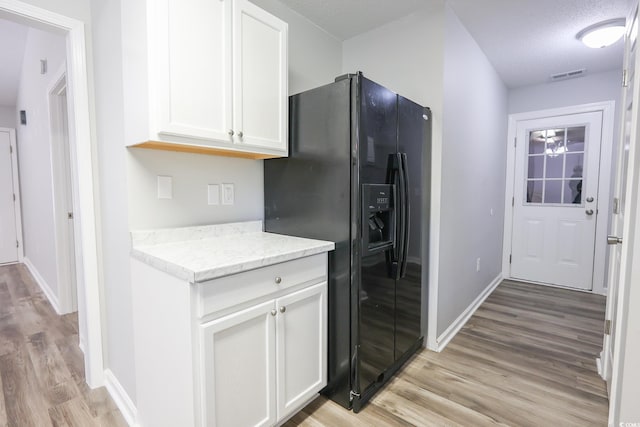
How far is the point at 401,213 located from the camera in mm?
1846

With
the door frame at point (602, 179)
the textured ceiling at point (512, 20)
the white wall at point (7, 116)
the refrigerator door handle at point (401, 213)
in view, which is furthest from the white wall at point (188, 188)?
the white wall at point (7, 116)

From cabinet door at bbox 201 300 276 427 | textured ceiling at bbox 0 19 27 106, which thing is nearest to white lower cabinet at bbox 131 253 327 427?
cabinet door at bbox 201 300 276 427

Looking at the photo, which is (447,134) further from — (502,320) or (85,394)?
(85,394)

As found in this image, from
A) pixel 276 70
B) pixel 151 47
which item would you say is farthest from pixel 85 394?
pixel 276 70

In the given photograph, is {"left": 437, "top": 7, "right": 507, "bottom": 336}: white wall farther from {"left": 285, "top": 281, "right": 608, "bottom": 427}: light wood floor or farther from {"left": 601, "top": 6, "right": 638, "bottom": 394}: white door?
{"left": 601, "top": 6, "right": 638, "bottom": 394}: white door

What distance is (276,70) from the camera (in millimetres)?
1700

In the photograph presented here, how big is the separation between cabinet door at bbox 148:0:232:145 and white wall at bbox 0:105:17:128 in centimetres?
564

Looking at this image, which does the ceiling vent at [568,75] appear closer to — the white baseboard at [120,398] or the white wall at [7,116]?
the white baseboard at [120,398]

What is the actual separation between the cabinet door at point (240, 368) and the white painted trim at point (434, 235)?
138 centimetres

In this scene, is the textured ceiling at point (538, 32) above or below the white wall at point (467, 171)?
above

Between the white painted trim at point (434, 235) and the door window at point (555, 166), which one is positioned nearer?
the white painted trim at point (434, 235)

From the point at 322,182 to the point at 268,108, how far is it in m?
0.49

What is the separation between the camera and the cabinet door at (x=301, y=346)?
4.67ft

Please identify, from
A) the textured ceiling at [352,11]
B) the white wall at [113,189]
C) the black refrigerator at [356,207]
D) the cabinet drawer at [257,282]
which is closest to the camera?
the cabinet drawer at [257,282]
